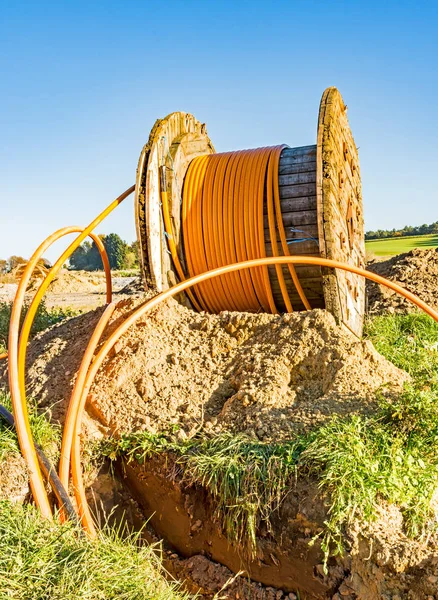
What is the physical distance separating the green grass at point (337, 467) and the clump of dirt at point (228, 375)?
0.20m

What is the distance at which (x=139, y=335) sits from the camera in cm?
491

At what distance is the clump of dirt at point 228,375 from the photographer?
4.07 meters

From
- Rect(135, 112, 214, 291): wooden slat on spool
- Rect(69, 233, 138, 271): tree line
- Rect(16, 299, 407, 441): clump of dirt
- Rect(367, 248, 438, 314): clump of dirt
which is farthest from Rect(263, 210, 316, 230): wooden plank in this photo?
Rect(69, 233, 138, 271): tree line

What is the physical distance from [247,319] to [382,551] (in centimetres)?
231

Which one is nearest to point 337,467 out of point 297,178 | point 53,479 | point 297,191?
point 53,479

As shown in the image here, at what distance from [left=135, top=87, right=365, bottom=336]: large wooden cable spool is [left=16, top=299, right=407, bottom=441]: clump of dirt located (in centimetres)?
43

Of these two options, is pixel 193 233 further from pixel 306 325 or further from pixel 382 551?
pixel 382 551

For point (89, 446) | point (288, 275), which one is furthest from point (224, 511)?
point (288, 275)

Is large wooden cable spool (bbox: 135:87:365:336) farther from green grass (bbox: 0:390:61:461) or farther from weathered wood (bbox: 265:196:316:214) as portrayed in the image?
green grass (bbox: 0:390:61:461)

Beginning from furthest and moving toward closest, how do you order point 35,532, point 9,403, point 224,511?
point 9,403
point 224,511
point 35,532

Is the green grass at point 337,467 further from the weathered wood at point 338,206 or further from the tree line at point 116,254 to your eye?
the tree line at point 116,254

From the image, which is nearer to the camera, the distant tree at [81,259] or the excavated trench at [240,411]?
the excavated trench at [240,411]

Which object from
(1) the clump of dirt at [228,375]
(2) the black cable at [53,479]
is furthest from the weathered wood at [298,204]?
(2) the black cable at [53,479]

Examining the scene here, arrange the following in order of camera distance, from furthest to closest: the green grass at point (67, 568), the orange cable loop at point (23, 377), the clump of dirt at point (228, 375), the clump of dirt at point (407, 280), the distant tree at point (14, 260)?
the distant tree at point (14, 260) → the clump of dirt at point (407, 280) → the clump of dirt at point (228, 375) → the orange cable loop at point (23, 377) → the green grass at point (67, 568)
